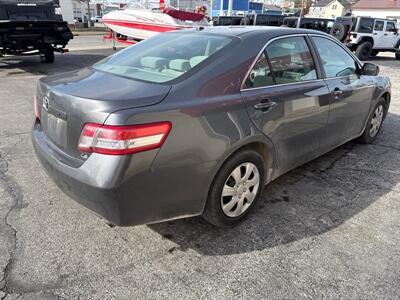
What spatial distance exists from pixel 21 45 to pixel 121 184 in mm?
9635

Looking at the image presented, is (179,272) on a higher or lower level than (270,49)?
lower

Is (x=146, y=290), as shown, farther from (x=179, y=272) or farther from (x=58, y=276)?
(x=58, y=276)

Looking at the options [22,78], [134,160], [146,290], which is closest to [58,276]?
[146,290]

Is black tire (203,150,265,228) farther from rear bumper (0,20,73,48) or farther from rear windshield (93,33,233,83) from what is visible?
rear bumper (0,20,73,48)

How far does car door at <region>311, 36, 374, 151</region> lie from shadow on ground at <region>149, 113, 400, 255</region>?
1.16ft

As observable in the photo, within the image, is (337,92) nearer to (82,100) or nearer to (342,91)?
(342,91)

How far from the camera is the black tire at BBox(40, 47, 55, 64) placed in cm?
→ 1138

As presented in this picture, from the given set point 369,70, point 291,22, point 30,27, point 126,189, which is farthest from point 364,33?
point 126,189

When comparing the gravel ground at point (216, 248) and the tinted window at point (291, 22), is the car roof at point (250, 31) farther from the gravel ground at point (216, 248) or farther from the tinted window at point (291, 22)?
the tinted window at point (291, 22)

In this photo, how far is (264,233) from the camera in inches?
116

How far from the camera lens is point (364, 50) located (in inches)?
659

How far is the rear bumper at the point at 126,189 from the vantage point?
2.17m

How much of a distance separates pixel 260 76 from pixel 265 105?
0.24m

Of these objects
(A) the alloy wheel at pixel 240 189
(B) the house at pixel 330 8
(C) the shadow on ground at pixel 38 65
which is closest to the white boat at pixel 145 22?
(C) the shadow on ground at pixel 38 65
